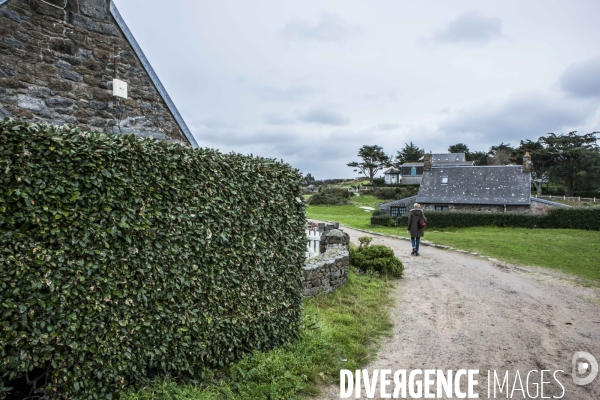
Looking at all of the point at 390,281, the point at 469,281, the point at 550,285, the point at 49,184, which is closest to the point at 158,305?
the point at 49,184

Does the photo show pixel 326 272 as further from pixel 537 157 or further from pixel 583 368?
pixel 537 157

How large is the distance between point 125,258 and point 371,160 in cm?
8776

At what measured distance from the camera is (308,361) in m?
5.27

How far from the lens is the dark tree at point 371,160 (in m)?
88.1

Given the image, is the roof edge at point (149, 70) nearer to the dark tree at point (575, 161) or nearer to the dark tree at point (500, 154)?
the dark tree at point (575, 161)

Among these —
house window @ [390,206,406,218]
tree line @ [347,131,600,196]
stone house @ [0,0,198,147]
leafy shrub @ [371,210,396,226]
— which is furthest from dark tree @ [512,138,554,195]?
stone house @ [0,0,198,147]

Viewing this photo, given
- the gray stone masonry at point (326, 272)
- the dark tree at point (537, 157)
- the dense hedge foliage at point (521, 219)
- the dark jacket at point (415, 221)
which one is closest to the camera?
the gray stone masonry at point (326, 272)

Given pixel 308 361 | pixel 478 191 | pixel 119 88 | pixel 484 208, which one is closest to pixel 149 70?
pixel 119 88

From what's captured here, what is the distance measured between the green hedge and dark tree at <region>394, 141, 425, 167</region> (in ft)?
296

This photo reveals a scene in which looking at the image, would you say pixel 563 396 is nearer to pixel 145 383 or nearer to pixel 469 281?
pixel 145 383

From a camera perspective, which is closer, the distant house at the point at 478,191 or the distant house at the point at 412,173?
the distant house at the point at 478,191

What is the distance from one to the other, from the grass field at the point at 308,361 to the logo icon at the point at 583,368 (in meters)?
2.79

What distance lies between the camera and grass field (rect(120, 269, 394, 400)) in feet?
14.2

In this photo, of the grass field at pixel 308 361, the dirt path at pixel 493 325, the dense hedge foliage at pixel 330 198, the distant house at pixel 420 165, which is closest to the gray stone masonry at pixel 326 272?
the grass field at pixel 308 361
